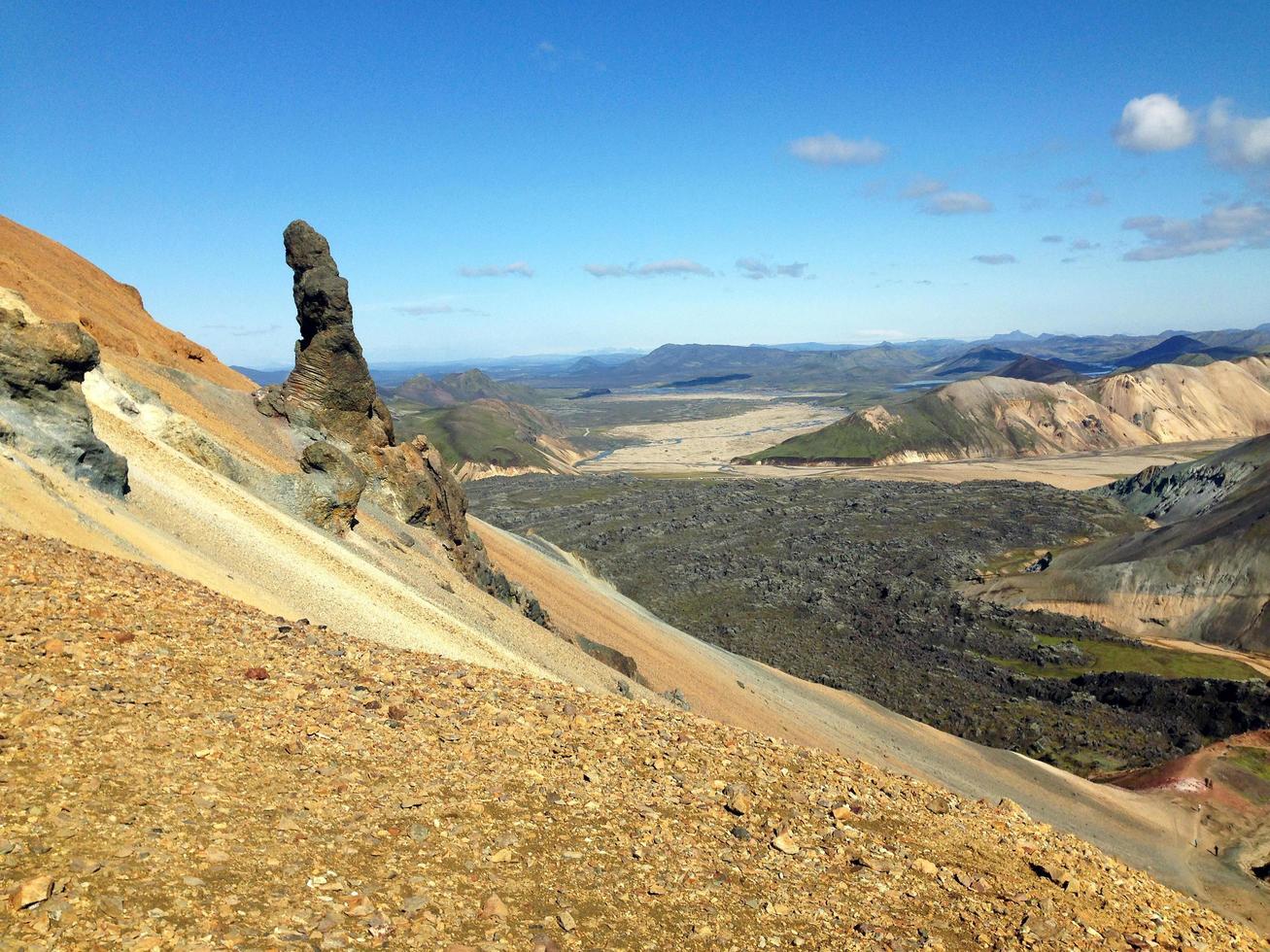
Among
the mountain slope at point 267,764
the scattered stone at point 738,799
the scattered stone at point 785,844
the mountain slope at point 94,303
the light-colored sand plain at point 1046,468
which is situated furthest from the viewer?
the light-colored sand plain at point 1046,468

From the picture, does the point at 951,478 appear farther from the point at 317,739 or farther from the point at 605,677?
the point at 317,739

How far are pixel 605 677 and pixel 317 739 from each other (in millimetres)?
18273

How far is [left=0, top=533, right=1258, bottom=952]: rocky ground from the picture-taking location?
26.5 feet

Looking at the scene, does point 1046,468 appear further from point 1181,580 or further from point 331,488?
point 331,488

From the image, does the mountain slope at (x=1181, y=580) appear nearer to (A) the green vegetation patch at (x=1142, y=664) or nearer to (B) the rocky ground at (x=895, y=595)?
(B) the rocky ground at (x=895, y=595)

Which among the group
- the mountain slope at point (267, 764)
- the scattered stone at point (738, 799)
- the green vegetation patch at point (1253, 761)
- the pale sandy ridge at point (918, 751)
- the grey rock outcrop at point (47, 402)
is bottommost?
the green vegetation patch at point (1253, 761)

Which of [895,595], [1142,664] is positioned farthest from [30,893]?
[895,595]

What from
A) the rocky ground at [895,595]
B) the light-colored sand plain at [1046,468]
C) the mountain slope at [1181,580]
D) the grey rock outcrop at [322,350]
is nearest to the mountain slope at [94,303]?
the grey rock outcrop at [322,350]

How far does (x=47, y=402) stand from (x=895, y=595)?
79.3 metres

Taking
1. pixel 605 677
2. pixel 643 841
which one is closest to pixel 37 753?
pixel 643 841

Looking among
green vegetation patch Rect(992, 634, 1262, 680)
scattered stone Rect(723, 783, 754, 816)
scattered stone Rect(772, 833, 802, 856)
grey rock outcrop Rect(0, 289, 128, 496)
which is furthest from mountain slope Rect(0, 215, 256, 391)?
green vegetation patch Rect(992, 634, 1262, 680)

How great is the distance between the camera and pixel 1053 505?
124438mm

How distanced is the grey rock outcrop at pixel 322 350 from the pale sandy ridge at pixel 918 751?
14624 millimetres

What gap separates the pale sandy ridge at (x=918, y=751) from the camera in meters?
32.5
